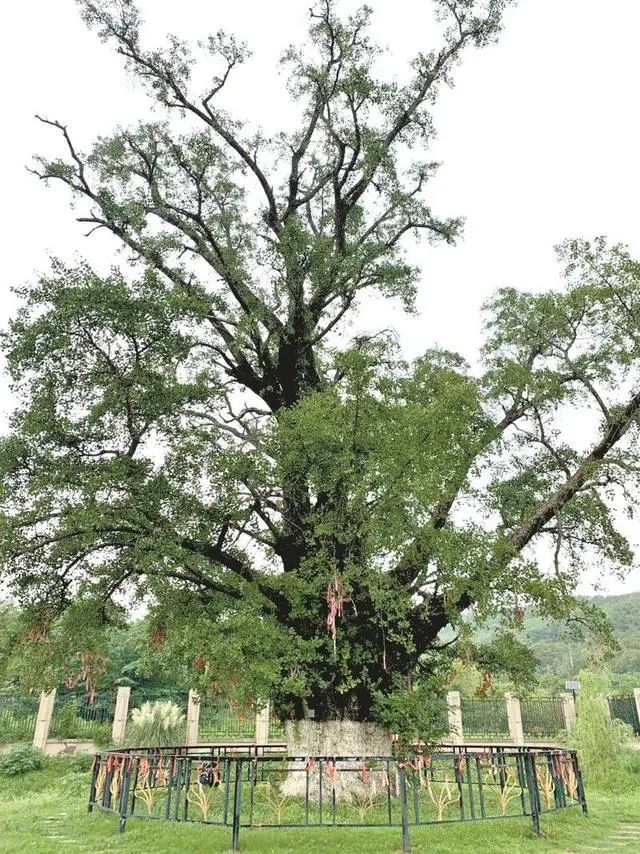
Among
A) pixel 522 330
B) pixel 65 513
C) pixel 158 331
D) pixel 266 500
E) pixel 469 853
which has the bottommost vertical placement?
pixel 469 853

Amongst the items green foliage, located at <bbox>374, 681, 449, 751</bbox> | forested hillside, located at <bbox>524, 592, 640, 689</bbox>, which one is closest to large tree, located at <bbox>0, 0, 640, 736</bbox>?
green foliage, located at <bbox>374, 681, 449, 751</bbox>

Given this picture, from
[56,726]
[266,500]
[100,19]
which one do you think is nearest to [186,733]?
[56,726]

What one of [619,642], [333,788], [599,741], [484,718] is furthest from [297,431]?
[619,642]

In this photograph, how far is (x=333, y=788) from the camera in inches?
273

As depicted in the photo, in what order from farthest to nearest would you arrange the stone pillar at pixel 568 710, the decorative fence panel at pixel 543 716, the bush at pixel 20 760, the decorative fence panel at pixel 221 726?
the decorative fence panel at pixel 543 716 < the stone pillar at pixel 568 710 < the decorative fence panel at pixel 221 726 < the bush at pixel 20 760

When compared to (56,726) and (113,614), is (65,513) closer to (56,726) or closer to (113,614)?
(113,614)

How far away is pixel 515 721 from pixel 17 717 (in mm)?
14230

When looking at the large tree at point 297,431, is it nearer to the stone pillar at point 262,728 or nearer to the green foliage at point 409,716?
the green foliage at point 409,716

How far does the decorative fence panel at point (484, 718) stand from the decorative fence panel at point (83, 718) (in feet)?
35.7

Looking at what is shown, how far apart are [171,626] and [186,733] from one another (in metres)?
7.24

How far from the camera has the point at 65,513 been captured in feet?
30.5

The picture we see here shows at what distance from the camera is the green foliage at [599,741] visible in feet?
43.5

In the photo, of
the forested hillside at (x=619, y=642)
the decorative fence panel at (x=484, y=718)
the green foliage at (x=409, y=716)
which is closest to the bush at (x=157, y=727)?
the green foliage at (x=409, y=716)

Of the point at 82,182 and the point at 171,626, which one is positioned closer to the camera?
the point at 171,626
